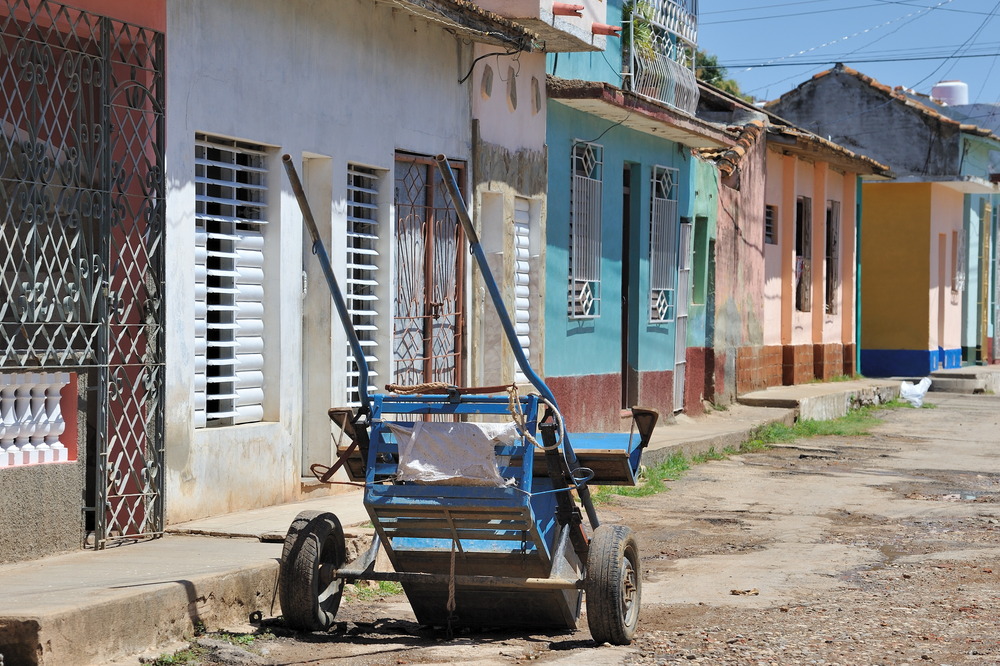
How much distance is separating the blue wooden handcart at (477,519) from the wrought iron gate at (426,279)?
187 inches

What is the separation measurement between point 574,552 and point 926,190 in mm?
24351

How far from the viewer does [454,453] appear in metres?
6.25

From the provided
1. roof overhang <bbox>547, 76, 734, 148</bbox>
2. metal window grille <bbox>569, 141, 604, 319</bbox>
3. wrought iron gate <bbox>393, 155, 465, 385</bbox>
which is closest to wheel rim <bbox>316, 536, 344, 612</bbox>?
wrought iron gate <bbox>393, 155, 465, 385</bbox>

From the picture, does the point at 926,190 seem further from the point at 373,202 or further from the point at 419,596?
the point at 419,596

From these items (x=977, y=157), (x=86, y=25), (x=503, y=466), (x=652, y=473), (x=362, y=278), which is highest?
(x=977, y=157)

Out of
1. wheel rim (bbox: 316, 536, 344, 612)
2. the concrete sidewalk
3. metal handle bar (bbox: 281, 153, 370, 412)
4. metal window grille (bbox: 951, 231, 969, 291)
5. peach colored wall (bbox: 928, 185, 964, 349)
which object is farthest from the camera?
metal window grille (bbox: 951, 231, 969, 291)

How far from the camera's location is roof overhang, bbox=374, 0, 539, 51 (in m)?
10.9

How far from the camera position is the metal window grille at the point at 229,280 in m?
8.83

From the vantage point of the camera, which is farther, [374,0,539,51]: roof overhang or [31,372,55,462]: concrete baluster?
[374,0,539,51]: roof overhang

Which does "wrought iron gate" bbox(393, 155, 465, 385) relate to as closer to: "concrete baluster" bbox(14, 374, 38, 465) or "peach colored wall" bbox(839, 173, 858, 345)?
"concrete baluster" bbox(14, 374, 38, 465)

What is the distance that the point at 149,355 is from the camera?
7.96m

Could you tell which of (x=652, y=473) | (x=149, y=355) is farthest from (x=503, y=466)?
(x=652, y=473)

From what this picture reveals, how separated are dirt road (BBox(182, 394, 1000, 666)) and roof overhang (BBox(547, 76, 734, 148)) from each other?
394 centimetres

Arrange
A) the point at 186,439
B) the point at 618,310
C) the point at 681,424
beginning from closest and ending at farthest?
the point at 186,439, the point at 618,310, the point at 681,424
